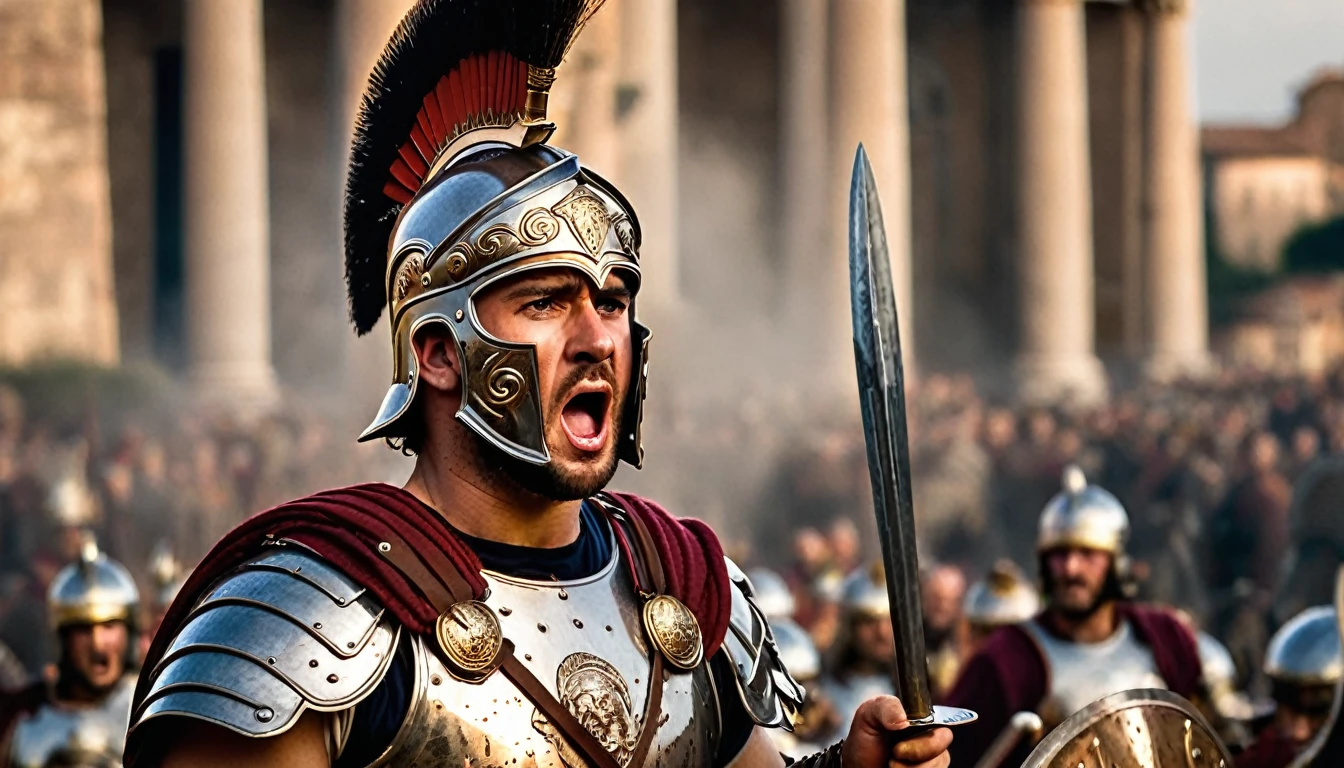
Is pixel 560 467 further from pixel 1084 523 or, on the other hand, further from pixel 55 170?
pixel 55 170

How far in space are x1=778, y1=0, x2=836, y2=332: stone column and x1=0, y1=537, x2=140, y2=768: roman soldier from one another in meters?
22.1

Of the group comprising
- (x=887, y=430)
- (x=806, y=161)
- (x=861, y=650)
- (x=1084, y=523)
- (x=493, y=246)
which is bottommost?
(x=861, y=650)

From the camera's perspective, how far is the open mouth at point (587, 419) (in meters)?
3.98

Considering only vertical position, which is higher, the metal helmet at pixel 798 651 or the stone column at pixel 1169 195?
the stone column at pixel 1169 195

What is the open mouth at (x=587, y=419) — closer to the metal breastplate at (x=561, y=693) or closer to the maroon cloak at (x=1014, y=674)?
the metal breastplate at (x=561, y=693)

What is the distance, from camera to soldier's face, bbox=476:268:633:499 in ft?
13.0

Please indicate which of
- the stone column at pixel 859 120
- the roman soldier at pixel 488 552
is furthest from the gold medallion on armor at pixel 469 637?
the stone column at pixel 859 120

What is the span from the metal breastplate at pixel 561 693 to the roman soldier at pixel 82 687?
209 inches

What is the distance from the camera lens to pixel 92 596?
949 centimetres

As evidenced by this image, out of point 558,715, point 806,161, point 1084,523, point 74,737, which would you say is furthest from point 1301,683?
point 806,161

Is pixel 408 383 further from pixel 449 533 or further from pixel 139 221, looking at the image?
pixel 139 221

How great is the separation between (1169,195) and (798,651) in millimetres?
33681

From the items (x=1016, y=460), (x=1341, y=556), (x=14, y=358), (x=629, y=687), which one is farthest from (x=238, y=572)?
(x=14, y=358)

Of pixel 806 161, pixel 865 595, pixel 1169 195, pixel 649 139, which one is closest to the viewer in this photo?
pixel 865 595
